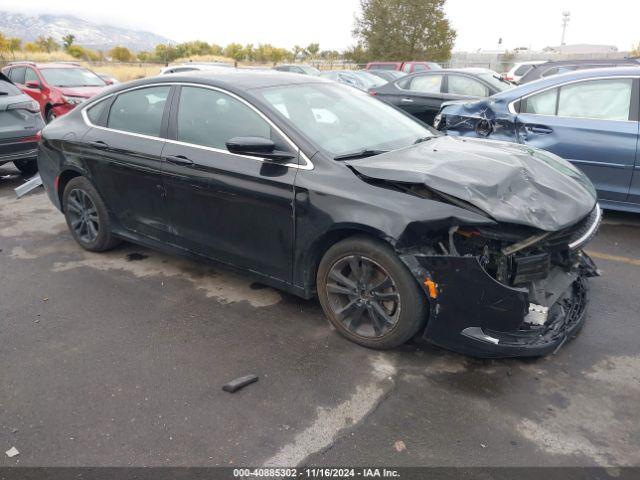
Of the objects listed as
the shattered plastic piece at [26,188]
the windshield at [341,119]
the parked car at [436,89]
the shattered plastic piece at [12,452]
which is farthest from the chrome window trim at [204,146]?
the parked car at [436,89]

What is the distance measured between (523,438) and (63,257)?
4324 millimetres

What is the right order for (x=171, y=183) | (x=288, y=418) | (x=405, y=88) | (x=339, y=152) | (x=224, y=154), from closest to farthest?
(x=288, y=418), (x=339, y=152), (x=224, y=154), (x=171, y=183), (x=405, y=88)

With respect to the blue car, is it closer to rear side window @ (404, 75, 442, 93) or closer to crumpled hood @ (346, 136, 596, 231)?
A: crumpled hood @ (346, 136, 596, 231)

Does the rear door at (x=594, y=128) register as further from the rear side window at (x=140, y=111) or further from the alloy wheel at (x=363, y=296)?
the rear side window at (x=140, y=111)

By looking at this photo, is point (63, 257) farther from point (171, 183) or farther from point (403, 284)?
point (403, 284)

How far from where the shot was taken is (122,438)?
2584 millimetres

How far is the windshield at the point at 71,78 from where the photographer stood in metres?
12.4

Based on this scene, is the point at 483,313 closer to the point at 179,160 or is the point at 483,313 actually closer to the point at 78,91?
the point at 179,160

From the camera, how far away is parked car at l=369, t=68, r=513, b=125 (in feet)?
32.7

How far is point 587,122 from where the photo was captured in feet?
17.3

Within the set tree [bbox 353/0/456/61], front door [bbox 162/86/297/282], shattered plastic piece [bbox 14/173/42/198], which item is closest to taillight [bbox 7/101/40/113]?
shattered plastic piece [bbox 14/173/42/198]

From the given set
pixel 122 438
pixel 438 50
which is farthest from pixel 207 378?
pixel 438 50

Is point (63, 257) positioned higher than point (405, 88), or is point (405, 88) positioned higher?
point (405, 88)

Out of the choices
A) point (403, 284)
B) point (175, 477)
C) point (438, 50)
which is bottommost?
point (175, 477)
